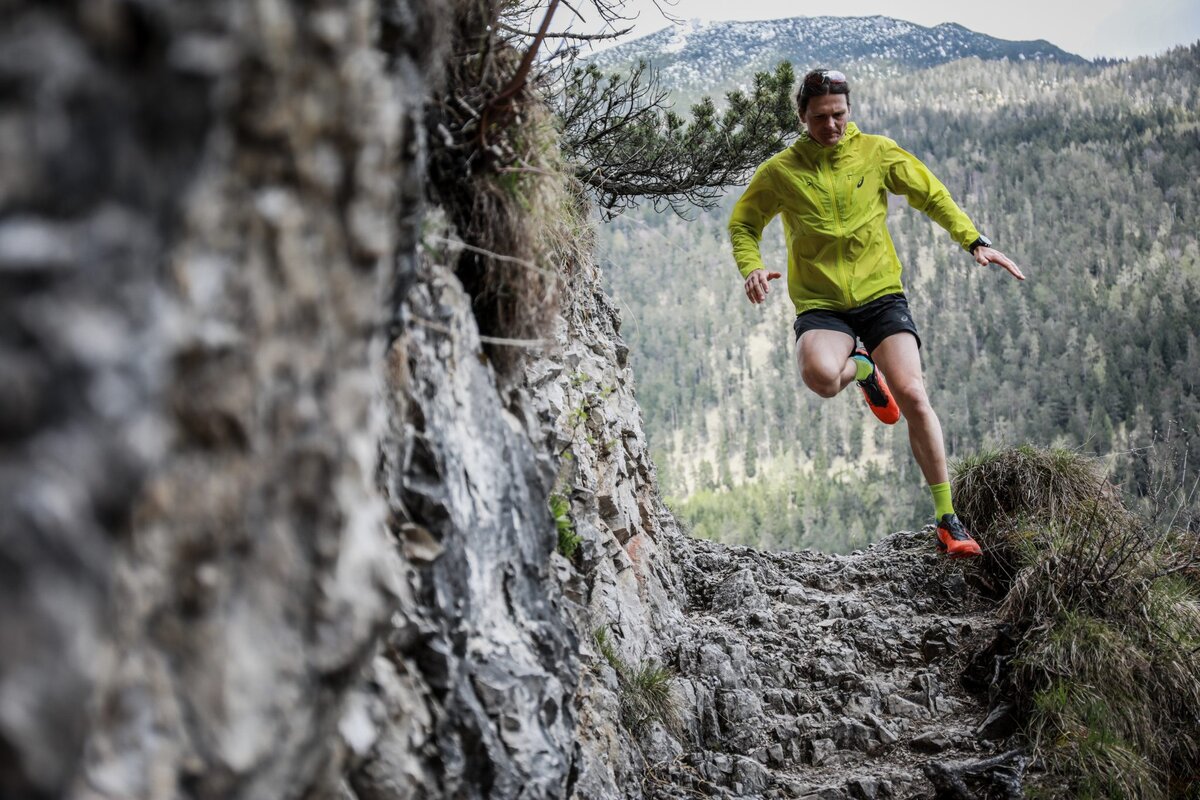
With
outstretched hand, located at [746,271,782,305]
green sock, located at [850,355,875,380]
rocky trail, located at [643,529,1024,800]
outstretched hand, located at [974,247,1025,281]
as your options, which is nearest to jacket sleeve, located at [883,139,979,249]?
outstretched hand, located at [974,247,1025,281]

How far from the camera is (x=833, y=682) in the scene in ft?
15.9

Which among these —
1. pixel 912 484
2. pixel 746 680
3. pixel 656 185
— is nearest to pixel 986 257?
pixel 746 680

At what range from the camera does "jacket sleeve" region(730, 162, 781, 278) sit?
5.30 metres

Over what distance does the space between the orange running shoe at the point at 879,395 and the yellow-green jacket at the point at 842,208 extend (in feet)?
1.48

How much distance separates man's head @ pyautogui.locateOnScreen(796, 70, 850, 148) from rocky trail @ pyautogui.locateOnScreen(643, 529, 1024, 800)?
9.62 ft

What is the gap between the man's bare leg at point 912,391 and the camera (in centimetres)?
501

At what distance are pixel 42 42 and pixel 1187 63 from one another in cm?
19786

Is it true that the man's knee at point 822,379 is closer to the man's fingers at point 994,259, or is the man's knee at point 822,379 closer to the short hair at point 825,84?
the man's fingers at point 994,259

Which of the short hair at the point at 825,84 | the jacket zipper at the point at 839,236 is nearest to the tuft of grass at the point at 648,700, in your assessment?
the jacket zipper at the point at 839,236

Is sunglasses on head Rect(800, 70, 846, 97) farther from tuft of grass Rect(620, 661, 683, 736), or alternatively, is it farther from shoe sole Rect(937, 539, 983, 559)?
tuft of grass Rect(620, 661, 683, 736)

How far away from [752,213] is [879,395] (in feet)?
4.52

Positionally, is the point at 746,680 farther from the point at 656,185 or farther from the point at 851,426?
the point at 851,426

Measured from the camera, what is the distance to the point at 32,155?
3.50 ft

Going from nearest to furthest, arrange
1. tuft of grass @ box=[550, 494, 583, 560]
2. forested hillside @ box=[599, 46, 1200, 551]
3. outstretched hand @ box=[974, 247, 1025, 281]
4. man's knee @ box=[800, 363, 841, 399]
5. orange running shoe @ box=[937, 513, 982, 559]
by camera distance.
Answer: tuft of grass @ box=[550, 494, 583, 560]
outstretched hand @ box=[974, 247, 1025, 281]
man's knee @ box=[800, 363, 841, 399]
orange running shoe @ box=[937, 513, 982, 559]
forested hillside @ box=[599, 46, 1200, 551]
